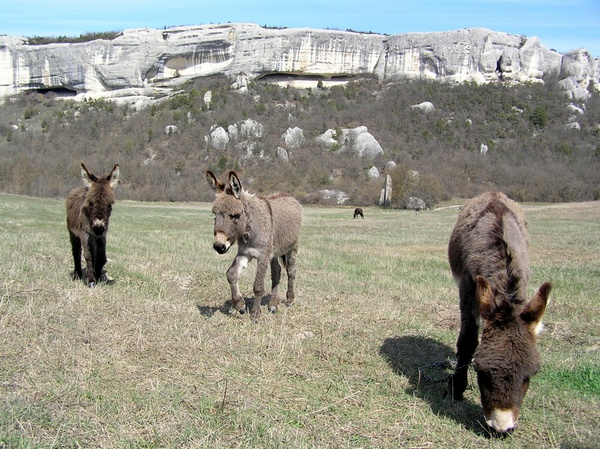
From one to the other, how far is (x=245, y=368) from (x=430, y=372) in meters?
2.35

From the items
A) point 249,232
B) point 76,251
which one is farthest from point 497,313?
point 76,251

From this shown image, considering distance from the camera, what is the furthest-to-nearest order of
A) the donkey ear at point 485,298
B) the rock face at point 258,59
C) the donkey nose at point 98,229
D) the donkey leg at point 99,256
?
the rock face at point 258,59 → the donkey leg at point 99,256 → the donkey nose at point 98,229 → the donkey ear at point 485,298

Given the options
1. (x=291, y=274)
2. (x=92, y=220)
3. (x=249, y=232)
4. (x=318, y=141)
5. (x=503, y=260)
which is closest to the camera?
(x=503, y=260)

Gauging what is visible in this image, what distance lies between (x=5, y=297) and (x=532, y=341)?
6803mm

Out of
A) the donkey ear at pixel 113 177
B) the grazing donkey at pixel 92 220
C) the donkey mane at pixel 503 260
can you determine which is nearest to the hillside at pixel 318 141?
the donkey ear at pixel 113 177

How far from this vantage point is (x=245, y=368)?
6156 millimetres

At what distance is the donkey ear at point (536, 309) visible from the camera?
4.76 m

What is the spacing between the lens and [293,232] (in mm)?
10047

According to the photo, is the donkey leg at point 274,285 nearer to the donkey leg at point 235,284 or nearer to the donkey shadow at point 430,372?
the donkey leg at point 235,284

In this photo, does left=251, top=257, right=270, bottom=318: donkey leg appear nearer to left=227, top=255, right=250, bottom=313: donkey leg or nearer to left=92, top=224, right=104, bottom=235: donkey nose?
left=227, top=255, right=250, bottom=313: donkey leg

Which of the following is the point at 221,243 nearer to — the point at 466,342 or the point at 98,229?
the point at 98,229

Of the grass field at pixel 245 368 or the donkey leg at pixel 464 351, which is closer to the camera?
the grass field at pixel 245 368

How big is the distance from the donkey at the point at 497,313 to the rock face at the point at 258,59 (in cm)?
9602

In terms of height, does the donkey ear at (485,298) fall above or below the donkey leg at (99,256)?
above
